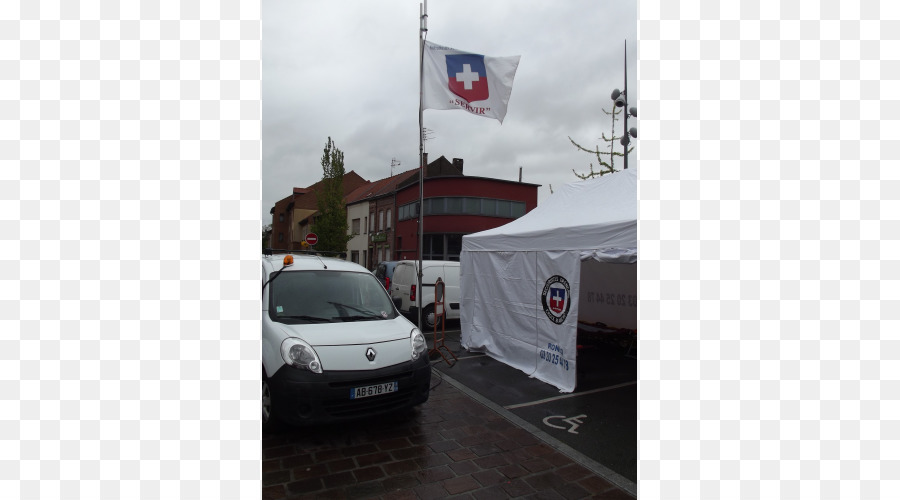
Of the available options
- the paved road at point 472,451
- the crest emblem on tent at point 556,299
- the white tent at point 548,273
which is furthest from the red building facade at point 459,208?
the paved road at point 472,451

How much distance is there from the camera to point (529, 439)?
15.0 ft

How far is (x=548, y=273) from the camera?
6.83 meters

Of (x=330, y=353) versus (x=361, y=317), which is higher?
(x=361, y=317)

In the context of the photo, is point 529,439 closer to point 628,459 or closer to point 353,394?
point 628,459

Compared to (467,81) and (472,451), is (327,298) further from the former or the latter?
(467,81)

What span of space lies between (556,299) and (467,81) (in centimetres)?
448

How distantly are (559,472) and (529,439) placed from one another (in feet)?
2.45

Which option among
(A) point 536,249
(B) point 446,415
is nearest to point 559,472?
(B) point 446,415

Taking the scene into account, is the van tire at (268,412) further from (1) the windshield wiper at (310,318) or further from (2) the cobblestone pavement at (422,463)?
(1) the windshield wiper at (310,318)

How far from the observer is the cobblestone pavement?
3477 millimetres

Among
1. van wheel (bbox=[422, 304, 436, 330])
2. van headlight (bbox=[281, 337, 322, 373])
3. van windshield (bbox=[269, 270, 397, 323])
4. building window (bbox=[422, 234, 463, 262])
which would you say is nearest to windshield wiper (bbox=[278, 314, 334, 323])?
van windshield (bbox=[269, 270, 397, 323])

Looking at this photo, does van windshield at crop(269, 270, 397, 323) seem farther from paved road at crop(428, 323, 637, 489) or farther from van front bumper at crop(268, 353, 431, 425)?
paved road at crop(428, 323, 637, 489)

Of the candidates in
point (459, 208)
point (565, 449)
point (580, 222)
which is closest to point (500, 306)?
Result: point (580, 222)

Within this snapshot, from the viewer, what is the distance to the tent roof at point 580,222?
5755 mm
